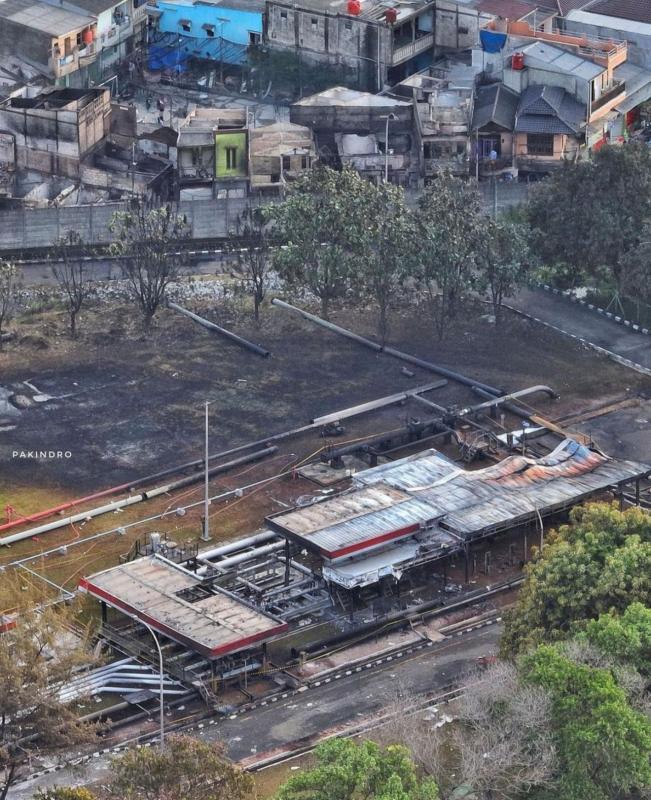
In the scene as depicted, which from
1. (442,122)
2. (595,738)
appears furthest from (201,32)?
(595,738)

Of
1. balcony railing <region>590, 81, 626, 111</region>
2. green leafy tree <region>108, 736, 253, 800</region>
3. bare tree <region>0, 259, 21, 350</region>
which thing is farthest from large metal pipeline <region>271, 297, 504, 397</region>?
green leafy tree <region>108, 736, 253, 800</region>

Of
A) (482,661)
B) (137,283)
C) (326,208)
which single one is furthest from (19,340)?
(482,661)

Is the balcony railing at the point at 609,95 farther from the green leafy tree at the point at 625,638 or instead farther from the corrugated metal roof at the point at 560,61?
the green leafy tree at the point at 625,638

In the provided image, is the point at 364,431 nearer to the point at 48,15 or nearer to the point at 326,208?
the point at 326,208

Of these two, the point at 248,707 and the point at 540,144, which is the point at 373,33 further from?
the point at 248,707

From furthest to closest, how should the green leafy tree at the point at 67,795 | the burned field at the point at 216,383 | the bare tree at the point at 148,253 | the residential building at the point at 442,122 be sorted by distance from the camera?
1. the residential building at the point at 442,122
2. the bare tree at the point at 148,253
3. the burned field at the point at 216,383
4. the green leafy tree at the point at 67,795

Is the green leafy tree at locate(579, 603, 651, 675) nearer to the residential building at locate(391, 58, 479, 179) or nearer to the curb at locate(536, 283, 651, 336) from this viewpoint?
the curb at locate(536, 283, 651, 336)

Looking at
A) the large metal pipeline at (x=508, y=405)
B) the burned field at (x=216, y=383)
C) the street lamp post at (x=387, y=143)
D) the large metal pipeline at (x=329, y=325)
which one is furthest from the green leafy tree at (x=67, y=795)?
the street lamp post at (x=387, y=143)
